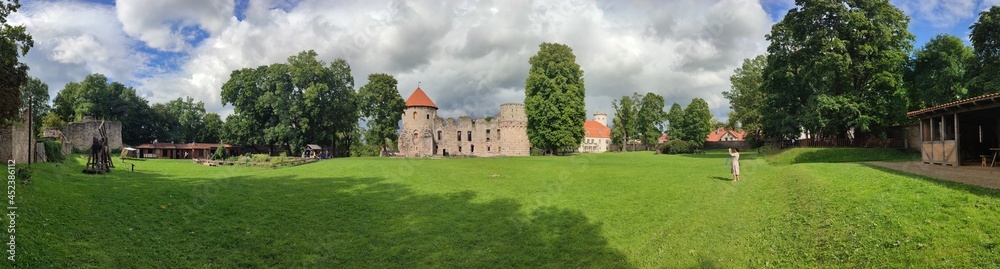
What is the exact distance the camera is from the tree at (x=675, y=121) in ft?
212

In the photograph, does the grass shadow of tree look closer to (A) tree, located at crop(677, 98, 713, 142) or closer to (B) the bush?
(B) the bush

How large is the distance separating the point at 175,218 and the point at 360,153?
4475 centimetres

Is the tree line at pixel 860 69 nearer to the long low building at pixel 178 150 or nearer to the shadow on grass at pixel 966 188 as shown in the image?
the shadow on grass at pixel 966 188

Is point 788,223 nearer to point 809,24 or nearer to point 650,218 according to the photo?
point 650,218

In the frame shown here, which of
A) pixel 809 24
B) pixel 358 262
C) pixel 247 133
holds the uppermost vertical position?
pixel 809 24

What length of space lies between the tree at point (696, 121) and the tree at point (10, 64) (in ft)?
197

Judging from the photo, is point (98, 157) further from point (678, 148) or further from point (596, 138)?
point (596, 138)

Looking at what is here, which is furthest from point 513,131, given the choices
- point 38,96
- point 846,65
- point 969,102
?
point 38,96

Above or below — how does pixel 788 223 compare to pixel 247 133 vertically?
below

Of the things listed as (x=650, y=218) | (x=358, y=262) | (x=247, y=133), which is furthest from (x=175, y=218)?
(x=247, y=133)

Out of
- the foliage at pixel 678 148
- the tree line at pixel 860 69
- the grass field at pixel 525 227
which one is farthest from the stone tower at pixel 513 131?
the grass field at pixel 525 227

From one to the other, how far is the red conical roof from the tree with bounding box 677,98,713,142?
33.5 m

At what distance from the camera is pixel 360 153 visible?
55.0 metres

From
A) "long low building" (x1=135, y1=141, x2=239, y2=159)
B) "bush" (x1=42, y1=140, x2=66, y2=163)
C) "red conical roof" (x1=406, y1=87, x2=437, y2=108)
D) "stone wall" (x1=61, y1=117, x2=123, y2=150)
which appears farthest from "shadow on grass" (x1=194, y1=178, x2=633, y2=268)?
"long low building" (x1=135, y1=141, x2=239, y2=159)
